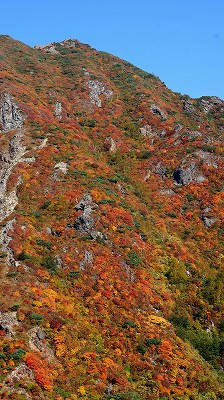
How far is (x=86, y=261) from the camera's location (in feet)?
149

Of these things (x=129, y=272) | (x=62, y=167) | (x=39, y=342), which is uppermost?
(x=62, y=167)

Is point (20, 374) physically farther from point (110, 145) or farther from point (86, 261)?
point (110, 145)

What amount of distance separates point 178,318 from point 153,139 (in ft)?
159

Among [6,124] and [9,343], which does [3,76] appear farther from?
[9,343]

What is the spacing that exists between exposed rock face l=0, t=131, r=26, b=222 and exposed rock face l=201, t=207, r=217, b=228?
91.8 ft

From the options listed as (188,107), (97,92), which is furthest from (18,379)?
(188,107)

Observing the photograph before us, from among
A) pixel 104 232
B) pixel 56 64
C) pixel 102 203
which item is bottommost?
pixel 104 232

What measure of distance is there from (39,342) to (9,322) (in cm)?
312

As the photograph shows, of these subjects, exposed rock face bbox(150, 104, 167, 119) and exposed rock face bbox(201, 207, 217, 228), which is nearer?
exposed rock face bbox(201, 207, 217, 228)

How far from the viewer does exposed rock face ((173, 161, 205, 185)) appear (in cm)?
6856

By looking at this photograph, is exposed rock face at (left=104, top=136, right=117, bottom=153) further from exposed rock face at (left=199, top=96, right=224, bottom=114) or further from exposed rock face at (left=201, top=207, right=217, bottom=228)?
→ exposed rock face at (left=199, top=96, right=224, bottom=114)

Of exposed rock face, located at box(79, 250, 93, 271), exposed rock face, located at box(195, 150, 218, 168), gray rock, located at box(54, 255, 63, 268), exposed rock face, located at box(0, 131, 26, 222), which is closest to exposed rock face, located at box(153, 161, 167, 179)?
exposed rock face, located at box(195, 150, 218, 168)

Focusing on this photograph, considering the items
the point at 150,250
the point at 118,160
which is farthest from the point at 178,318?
the point at 118,160

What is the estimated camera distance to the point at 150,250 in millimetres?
51188
